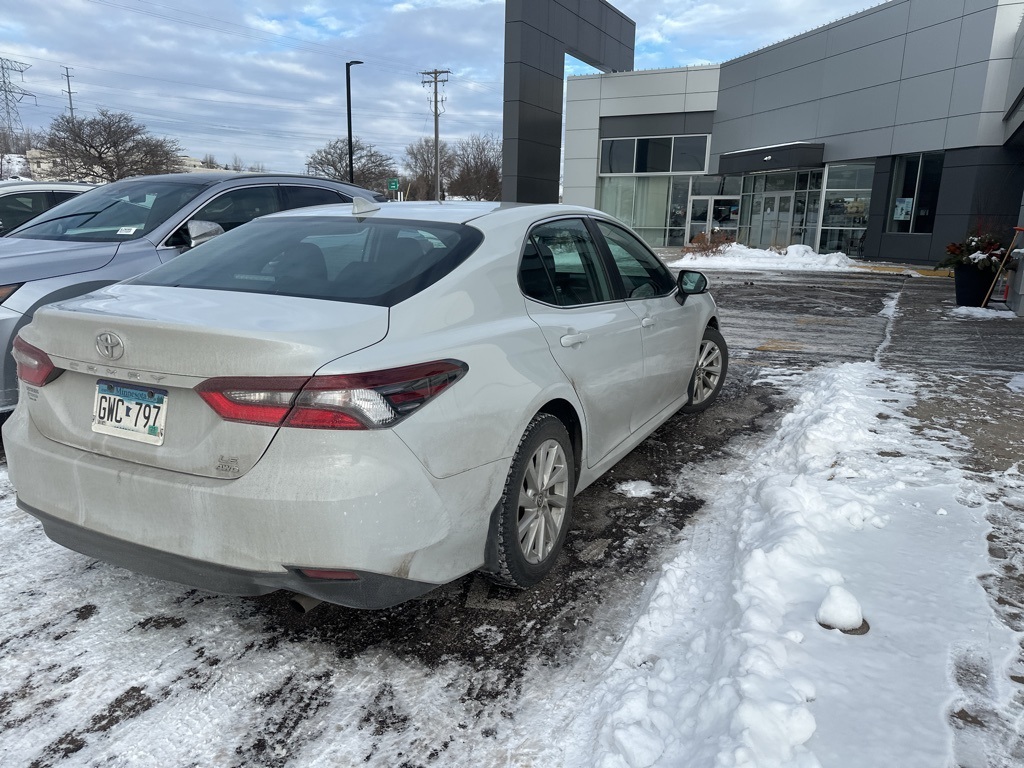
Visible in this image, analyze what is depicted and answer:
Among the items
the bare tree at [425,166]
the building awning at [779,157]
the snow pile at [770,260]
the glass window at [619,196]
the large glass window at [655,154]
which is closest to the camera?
the snow pile at [770,260]

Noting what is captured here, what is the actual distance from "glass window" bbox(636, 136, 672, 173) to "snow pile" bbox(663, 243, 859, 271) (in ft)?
27.2

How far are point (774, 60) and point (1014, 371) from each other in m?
24.1

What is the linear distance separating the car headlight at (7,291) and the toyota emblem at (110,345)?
254 centimetres

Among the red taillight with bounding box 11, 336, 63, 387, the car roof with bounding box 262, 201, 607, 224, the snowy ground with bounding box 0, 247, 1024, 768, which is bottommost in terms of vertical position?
the snowy ground with bounding box 0, 247, 1024, 768

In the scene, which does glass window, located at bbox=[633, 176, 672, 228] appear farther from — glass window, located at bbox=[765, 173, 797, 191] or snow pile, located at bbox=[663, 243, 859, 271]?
snow pile, located at bbox=[663, 243, 859, 271]

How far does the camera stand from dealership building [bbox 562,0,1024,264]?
794 inches

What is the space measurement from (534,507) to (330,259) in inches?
52.7

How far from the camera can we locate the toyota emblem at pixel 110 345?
2.38 meters

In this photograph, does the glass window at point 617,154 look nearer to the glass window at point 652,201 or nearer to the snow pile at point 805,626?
the glass window at point 652,201

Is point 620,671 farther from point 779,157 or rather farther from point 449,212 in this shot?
point 779,157

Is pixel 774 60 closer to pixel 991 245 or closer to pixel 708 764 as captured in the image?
pixel 991 245

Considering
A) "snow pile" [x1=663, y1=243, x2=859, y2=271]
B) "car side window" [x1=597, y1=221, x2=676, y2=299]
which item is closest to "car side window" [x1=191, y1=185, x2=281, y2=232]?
"car side window" [x1=597, y1=221, x2=676, y2=299]

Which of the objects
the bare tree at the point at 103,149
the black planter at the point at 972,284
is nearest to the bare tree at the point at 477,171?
the bare tree at the point at 103,149

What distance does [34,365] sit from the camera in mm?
2658
